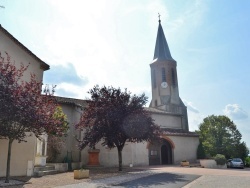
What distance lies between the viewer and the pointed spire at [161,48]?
46819 millimetres

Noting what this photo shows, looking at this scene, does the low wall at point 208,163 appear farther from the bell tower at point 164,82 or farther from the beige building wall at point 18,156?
the bell tower at point 164,82

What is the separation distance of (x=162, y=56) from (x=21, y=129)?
1515 inches

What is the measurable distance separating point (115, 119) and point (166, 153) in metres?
14.3

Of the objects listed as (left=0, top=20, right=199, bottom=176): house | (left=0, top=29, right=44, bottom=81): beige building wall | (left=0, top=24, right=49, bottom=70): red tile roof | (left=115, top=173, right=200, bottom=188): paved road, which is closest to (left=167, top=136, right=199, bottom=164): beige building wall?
(left=0, top=20, right=199, bottom=176): house

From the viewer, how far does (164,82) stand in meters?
44.6

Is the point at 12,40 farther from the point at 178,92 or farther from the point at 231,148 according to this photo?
the point at 231,148

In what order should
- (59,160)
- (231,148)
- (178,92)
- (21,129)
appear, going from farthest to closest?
(178,92)
(231,148)
(59,160)
(21,129)

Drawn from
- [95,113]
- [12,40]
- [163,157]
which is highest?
[12,40]

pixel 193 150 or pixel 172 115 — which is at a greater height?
pixel 172 115

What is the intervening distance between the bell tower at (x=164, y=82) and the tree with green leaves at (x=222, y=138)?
7773mm

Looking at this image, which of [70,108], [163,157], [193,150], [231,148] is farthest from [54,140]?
[231,148]

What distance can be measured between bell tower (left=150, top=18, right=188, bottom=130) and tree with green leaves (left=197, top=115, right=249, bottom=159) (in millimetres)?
7773

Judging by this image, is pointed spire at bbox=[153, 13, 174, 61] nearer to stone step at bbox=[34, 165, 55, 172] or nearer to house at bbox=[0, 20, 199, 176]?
house at bbox=[0, 20, 199, 176]

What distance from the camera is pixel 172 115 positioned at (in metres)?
33.2
